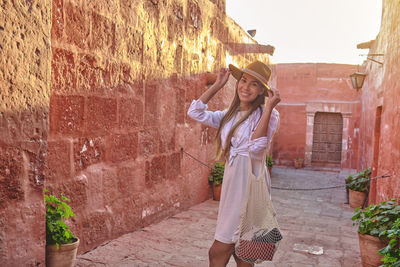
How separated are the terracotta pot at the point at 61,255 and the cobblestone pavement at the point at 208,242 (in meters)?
0.60

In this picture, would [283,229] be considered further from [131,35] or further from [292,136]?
[292,136]

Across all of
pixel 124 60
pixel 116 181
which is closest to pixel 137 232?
pixel 116 181

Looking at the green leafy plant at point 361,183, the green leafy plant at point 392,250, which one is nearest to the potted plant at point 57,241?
the green leafy plant at point 392,250

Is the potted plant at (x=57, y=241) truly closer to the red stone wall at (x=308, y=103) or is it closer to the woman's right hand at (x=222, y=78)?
the woman's right hand at (x=222, y=78)

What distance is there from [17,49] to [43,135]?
0.50 metres

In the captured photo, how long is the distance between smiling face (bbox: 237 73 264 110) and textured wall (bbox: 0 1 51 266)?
46.1 inches

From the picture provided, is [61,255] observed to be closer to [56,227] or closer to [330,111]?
[56,227]

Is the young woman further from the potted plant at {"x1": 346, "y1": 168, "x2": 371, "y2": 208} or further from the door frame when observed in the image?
the door frame

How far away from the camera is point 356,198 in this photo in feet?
22.0

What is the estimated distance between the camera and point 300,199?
740 centimetres

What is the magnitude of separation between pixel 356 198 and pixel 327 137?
8.47 metres

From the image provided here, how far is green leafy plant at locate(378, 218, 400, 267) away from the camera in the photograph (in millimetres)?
2891

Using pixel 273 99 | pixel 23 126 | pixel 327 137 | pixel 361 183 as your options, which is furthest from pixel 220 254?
pixel 327 137

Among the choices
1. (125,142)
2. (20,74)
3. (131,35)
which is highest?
(131,35)
